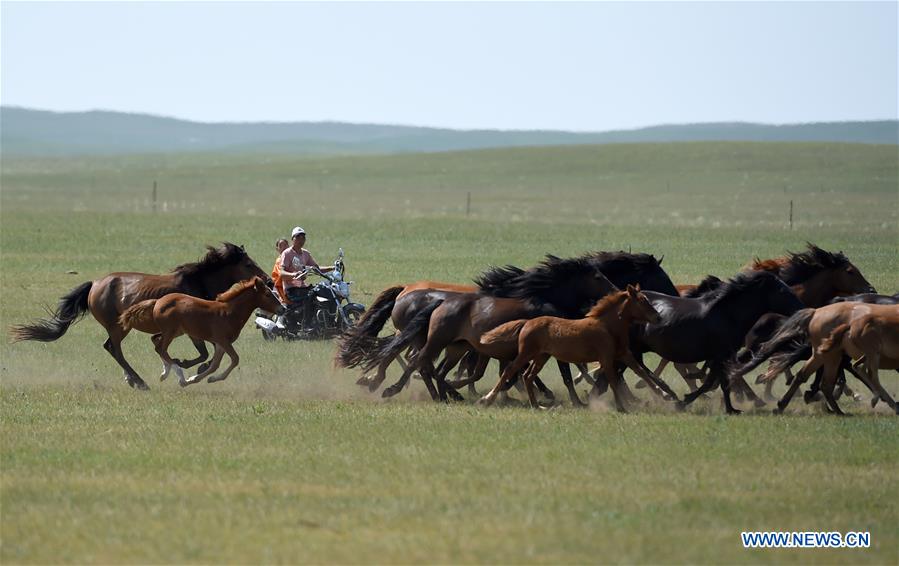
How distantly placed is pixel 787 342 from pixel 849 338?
32.0 inches

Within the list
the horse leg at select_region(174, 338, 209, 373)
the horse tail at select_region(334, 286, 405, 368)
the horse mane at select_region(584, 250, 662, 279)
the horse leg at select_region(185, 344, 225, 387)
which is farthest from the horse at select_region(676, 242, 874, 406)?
the horse leg at select_region(174, 338, 209, 373)

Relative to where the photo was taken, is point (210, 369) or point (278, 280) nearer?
point (210, 369)

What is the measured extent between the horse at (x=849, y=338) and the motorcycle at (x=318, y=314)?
673 centimetres

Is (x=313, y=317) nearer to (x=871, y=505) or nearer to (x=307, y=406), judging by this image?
(x=307, y=406)

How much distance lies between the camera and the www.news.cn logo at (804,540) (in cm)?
852

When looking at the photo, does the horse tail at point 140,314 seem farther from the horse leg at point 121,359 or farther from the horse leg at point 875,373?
the horse leg at point 875,373

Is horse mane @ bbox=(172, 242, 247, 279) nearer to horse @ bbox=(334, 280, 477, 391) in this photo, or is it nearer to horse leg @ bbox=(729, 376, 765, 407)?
horse @ bbox=(334, 280, 477, 391)

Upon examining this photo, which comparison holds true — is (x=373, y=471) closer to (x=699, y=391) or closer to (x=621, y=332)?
(x=621, y=332)

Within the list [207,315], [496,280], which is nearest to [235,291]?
[207,315]

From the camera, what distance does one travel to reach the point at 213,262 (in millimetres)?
16172

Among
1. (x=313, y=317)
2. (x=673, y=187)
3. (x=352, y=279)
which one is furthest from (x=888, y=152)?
(x=313, y=317)

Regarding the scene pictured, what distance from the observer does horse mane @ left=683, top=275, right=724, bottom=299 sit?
15.1 meters

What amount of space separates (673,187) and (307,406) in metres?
64.4

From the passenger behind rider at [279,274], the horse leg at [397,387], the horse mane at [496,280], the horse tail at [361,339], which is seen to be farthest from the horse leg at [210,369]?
the passenger behind rider at [279,274]
